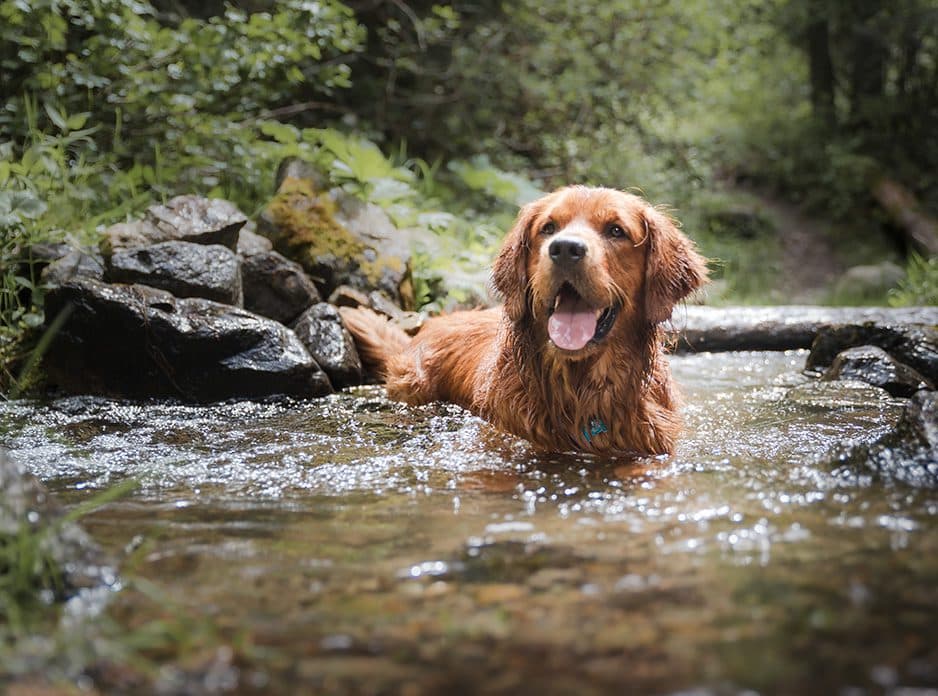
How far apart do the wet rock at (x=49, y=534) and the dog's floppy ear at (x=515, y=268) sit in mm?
2482

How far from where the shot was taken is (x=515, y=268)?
4730 millimetres

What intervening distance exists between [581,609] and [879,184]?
14221 mm

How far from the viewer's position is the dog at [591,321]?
14.1 feet

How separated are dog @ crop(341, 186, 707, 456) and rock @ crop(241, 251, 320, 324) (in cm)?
216

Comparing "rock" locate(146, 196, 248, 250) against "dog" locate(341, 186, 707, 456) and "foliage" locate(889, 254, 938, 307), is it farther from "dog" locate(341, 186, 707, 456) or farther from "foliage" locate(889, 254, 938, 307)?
"foliage" locate(889, 254, 938, 307)

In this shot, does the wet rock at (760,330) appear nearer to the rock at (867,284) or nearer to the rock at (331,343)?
Result: the rock at (331,343)

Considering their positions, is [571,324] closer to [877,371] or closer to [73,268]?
[877,371]

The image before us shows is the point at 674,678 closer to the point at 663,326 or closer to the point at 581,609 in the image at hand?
the point at 581,609

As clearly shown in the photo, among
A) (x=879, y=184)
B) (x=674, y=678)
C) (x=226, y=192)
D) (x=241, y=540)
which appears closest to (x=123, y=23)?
(x=226, y=192)

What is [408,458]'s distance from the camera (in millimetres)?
4105

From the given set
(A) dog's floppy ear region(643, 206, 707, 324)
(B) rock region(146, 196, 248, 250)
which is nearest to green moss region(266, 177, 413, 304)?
(B) rock region(146, 196, 248, 250)


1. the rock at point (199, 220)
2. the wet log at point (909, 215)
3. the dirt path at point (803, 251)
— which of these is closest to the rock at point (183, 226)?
the rock at point (199, 220)

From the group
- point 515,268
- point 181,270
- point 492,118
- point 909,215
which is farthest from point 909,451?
point 909,215

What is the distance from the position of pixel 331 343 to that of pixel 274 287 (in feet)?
2.48
